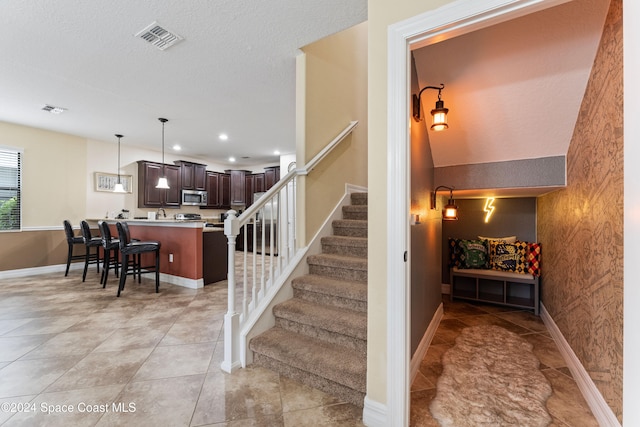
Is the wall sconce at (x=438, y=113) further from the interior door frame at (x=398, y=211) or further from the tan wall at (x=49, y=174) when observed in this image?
the tan wall at (x=49, y=174)

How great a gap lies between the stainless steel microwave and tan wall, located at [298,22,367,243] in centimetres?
516

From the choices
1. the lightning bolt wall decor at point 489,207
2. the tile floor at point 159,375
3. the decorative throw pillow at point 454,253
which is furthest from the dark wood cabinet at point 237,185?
the lightning bolt wall decor at point 489,207

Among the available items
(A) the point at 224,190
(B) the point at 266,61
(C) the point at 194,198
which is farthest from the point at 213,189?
(B) the point at 266,61

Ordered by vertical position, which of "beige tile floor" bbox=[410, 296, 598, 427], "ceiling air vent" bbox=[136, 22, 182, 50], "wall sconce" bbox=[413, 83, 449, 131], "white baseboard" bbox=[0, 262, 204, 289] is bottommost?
"beige tile floor" bbox=[410, 296, 598, 427]

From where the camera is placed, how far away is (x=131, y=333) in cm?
258

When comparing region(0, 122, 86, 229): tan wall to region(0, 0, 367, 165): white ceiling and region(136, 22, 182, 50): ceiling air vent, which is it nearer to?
region(0, 0, 367, 165): white ceiling

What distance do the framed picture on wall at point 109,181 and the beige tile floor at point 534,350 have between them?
689cm

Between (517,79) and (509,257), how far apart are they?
2.32 meters

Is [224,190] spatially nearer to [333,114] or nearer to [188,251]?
[188,251]

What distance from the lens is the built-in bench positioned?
3240mm

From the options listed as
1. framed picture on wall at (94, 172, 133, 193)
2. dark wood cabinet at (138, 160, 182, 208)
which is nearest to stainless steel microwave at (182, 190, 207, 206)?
dark wood cabinet at (138, 160, 182, 208)

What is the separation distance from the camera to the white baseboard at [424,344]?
197 centimetres

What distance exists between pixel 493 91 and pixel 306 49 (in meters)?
1.77

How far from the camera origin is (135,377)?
1905 millimetres
